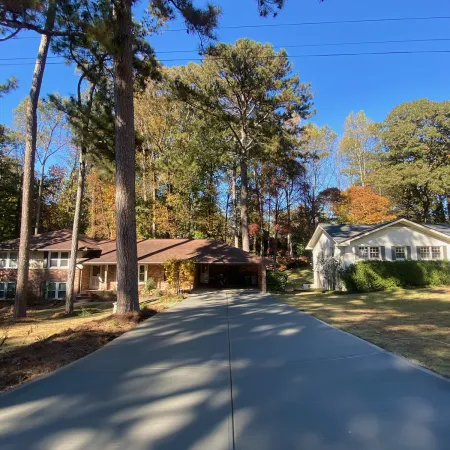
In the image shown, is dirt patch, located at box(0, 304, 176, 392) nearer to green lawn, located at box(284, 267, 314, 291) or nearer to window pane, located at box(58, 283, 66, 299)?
window pane, located at box(58, 283, 66, 299)

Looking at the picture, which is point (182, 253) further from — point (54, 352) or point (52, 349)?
point (54, 352)

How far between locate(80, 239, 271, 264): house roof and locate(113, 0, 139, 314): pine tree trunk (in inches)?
419

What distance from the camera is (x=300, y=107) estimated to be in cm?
2308

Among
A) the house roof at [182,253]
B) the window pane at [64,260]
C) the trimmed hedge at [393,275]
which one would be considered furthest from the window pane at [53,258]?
Result: the trimmed hedge at [393,275]

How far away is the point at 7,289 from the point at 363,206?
3039cm

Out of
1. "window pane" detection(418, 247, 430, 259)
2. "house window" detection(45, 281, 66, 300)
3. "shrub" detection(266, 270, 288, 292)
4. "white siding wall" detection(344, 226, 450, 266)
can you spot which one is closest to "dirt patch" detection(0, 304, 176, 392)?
"shrub" detection(266, 270, 288, 292)

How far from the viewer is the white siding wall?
20.6 m

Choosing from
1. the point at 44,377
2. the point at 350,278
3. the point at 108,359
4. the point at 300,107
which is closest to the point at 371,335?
the point at 108,359

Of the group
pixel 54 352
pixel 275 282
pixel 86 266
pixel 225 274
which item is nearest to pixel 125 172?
pixel 54 352

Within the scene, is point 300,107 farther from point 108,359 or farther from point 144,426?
point 144,426

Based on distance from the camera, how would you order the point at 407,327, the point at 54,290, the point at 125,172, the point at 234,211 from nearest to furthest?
the point at 407,327
the point at 125,172
the point at 54,290
the point at 234,211

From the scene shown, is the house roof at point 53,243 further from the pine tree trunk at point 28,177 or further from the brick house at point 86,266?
the pine tree trunk at point 28,177

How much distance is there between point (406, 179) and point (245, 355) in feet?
102

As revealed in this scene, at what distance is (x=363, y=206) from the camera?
32.0 meters
